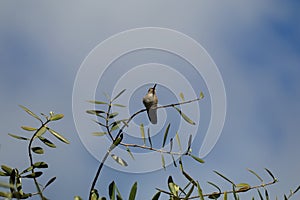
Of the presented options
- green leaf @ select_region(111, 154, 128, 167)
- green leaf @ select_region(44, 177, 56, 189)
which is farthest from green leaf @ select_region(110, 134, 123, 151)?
green leaf @ select_region(44, 177, 56, 189)

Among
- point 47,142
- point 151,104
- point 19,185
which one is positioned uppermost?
point 151,104

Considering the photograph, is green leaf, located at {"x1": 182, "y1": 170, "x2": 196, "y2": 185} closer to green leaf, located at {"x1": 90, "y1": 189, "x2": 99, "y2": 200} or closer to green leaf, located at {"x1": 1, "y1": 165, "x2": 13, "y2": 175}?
green leaf, located at {"x1": 90, "y1": 189, "x2": 99, "y2": 200}

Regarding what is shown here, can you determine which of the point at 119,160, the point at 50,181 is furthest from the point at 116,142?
the point at 50,181

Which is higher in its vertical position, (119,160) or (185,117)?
(185,117)

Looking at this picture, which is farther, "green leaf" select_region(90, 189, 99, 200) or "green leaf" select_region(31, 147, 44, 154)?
"green leaf" select_region(31, 147, 44, 154)

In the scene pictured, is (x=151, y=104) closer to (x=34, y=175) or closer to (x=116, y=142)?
(x=116, y=142)

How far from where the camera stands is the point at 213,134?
0.99 metres

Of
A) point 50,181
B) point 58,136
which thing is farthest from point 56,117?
point 50,181

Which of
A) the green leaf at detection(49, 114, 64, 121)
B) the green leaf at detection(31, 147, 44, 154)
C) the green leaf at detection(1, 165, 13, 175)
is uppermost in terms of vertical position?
the green leaf at detection(49, 114, 64, 121)

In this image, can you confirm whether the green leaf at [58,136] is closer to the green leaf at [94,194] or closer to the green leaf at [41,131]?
the green leaf at [41,131]

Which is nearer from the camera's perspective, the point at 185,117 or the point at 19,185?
the point at 19,185

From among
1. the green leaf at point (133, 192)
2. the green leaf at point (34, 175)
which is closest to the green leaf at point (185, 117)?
the green leaf at point (133, 192)

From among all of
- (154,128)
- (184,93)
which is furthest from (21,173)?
(184,93)

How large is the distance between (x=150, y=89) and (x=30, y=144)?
0.90 ft
